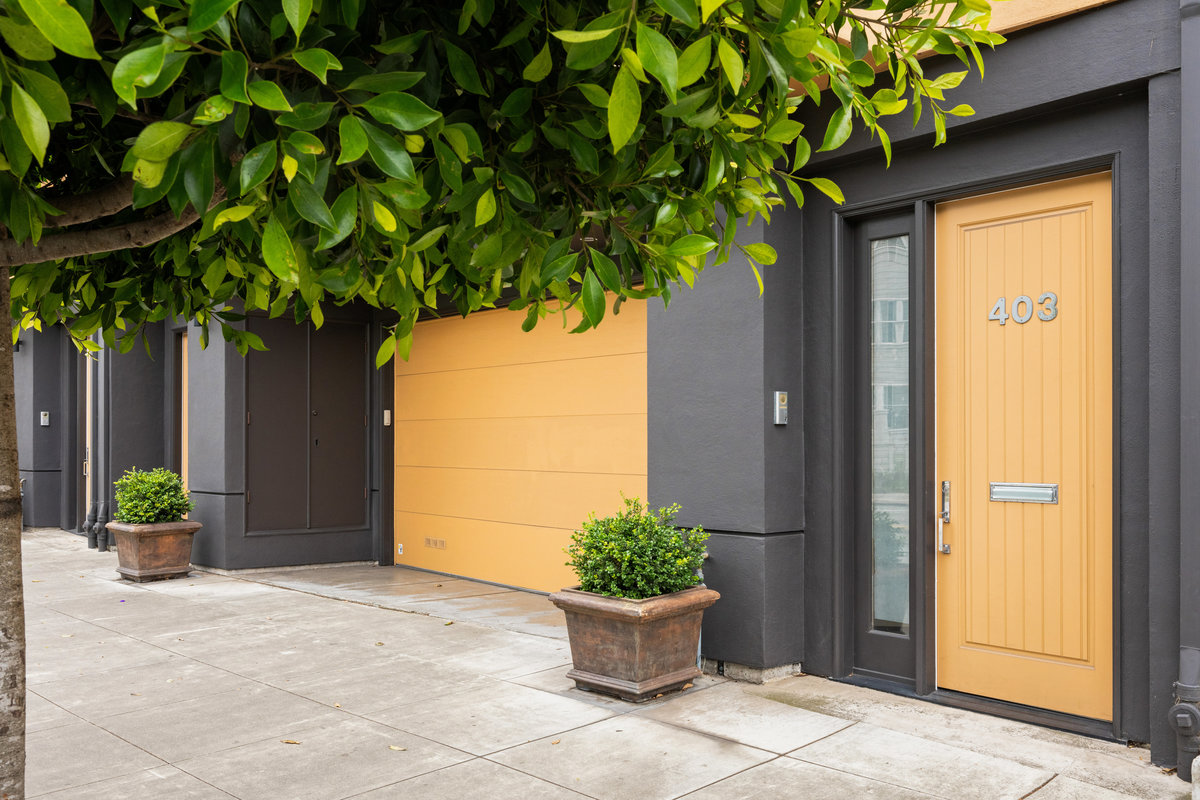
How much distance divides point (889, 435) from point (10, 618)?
182 inches

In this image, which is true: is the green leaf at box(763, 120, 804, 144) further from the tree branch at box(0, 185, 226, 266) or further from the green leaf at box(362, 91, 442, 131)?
the tree branch at box(0, 185, 226, 266)

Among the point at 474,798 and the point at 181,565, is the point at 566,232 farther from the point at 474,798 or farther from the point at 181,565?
the point at 181,565

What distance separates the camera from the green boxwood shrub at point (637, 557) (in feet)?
17.1

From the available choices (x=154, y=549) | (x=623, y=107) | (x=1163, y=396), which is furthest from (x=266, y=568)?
(x=623, y=107)

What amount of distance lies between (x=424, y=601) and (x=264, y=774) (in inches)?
168

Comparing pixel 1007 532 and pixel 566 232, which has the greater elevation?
pixel 566 232

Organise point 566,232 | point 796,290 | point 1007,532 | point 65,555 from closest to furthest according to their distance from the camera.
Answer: point 566,232, point 1007,532, point 796,290, point 65,555

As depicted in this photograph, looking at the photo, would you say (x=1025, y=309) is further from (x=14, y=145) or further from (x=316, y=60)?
(x=14, y=145)

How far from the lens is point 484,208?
1.90 m

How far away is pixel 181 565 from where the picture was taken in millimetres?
9711

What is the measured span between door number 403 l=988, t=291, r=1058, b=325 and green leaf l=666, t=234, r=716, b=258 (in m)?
3.65

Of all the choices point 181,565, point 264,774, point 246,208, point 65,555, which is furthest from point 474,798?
point 65,555

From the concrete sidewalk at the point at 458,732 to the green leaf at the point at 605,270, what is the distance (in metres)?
2.68

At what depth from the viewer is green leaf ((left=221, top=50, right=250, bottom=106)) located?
1.35 m
